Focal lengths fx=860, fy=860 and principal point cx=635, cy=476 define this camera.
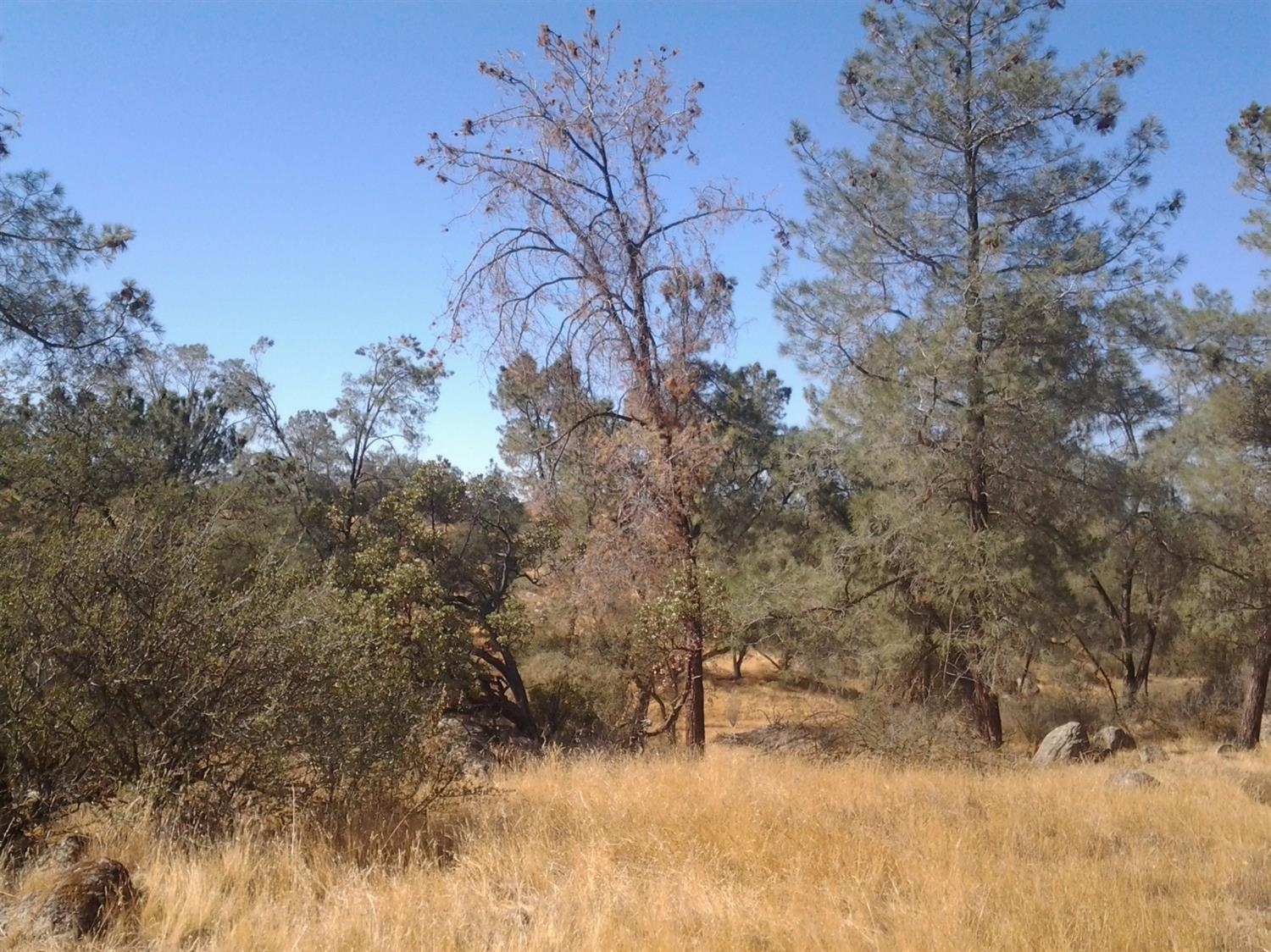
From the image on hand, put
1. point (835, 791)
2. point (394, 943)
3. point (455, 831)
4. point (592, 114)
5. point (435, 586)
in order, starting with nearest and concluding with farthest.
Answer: point (394, 943) < point (455, 831) < point (835, 791) < point (592, 114) < point (435, 586)

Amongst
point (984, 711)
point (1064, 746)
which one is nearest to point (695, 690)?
point (984, 711)

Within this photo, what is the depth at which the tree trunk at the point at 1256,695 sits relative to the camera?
15945mm

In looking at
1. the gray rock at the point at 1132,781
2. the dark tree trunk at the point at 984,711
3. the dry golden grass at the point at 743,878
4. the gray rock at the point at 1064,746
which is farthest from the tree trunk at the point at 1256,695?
the dry golden grass at the point at 743,878

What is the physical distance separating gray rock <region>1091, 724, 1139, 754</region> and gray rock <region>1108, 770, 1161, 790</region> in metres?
5.34

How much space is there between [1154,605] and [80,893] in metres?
20.7

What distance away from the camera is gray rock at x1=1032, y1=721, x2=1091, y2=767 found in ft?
42.3

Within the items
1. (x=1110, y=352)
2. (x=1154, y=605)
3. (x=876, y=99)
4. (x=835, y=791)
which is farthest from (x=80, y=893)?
(x=1154, y=605)

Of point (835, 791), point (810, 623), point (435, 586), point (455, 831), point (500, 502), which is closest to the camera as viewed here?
point (455, 831)

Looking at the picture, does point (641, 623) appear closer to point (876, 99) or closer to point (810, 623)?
point (810, 623)

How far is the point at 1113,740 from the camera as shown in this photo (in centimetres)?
1473

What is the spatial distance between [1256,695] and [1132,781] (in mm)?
9821

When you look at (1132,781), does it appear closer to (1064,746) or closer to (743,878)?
(1064,746)

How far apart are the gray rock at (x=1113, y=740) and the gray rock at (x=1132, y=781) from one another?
17.5ft

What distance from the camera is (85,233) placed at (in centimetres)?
1045
